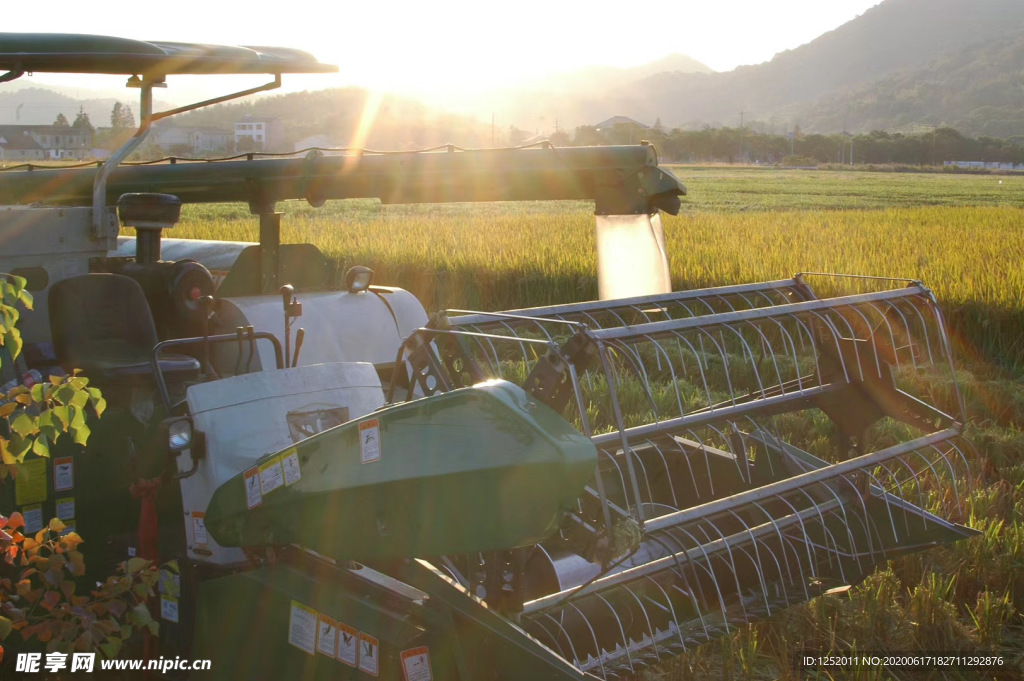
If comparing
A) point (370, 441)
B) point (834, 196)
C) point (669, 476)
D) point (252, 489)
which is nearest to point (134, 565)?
point (252, 489)

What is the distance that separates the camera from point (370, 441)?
7.36ft

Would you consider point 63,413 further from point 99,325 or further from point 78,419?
point 99,325

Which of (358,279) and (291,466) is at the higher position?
(358,279)

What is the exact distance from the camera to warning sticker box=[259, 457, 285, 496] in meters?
2.39

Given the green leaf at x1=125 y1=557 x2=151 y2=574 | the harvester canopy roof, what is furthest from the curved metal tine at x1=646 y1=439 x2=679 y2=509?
the harvester canopy roof

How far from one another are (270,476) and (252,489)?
91mm

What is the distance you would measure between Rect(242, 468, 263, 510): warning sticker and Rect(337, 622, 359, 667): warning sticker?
0.36 meters

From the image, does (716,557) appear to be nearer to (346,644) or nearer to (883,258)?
(346,644)

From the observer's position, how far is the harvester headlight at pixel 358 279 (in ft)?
13.5

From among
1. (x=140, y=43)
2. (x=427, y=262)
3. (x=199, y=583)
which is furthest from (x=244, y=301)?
(x=427, y=262)

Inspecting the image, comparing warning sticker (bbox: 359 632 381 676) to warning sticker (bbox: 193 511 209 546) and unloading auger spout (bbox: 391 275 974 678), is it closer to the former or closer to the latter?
unloading auger spout (bbox: 391 275 974 678)

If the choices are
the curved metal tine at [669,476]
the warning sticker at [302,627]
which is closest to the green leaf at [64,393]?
the warning sticker at [302,627]

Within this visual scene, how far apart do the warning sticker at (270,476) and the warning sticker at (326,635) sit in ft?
1.15

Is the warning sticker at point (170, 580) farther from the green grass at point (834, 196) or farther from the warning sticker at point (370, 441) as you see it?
the green grass at point (834, 196)
